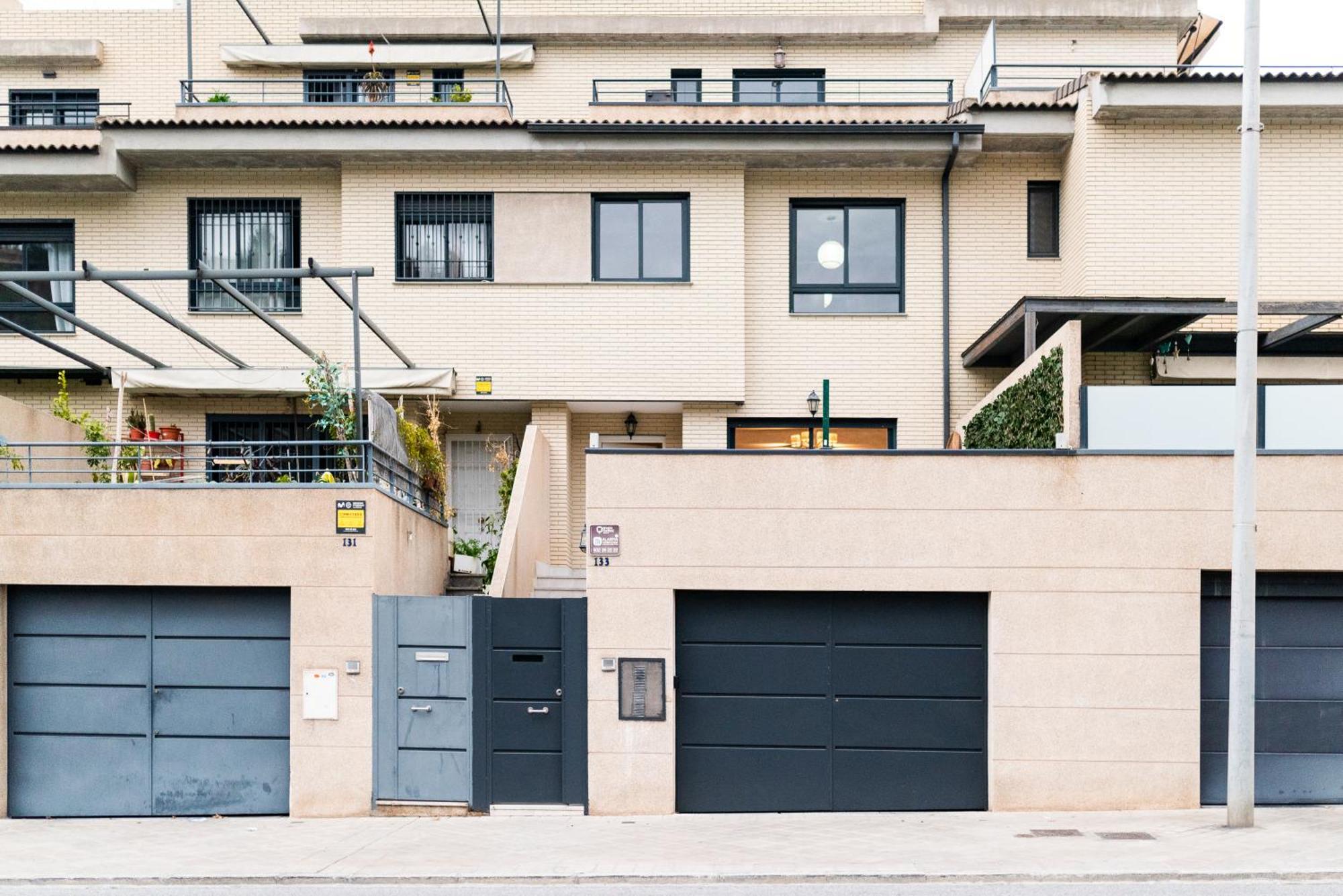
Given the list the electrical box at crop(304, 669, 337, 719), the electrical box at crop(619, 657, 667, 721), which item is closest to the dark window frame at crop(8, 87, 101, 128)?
the electrical box at crop(304, 669, 337, 719)

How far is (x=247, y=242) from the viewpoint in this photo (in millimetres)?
17875

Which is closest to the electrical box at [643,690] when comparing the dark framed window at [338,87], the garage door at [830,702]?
the garage door at [830,702]

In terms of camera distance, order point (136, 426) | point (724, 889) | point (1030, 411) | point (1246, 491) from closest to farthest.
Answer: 1. point (724, 889)
2. point (1246, 491)
3. point (1030, 411)
4. point (136, 426)

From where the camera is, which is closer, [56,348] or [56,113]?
[56,348]

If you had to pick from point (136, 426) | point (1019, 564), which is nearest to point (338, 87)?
point (136, 426)

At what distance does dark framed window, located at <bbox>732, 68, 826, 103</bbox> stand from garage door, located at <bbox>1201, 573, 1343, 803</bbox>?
10648 millimetres

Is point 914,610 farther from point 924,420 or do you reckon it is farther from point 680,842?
point 924,420

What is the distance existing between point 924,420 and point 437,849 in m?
9.63

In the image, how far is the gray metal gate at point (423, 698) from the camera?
12.4 meters

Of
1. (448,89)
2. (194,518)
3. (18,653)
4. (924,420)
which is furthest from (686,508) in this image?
(448,89)

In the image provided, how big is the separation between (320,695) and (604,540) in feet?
10.8

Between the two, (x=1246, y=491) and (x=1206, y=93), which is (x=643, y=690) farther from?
(x=1206, y=93)

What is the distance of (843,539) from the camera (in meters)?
12.4

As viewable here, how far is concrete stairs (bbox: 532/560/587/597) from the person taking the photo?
1510 centimetres
